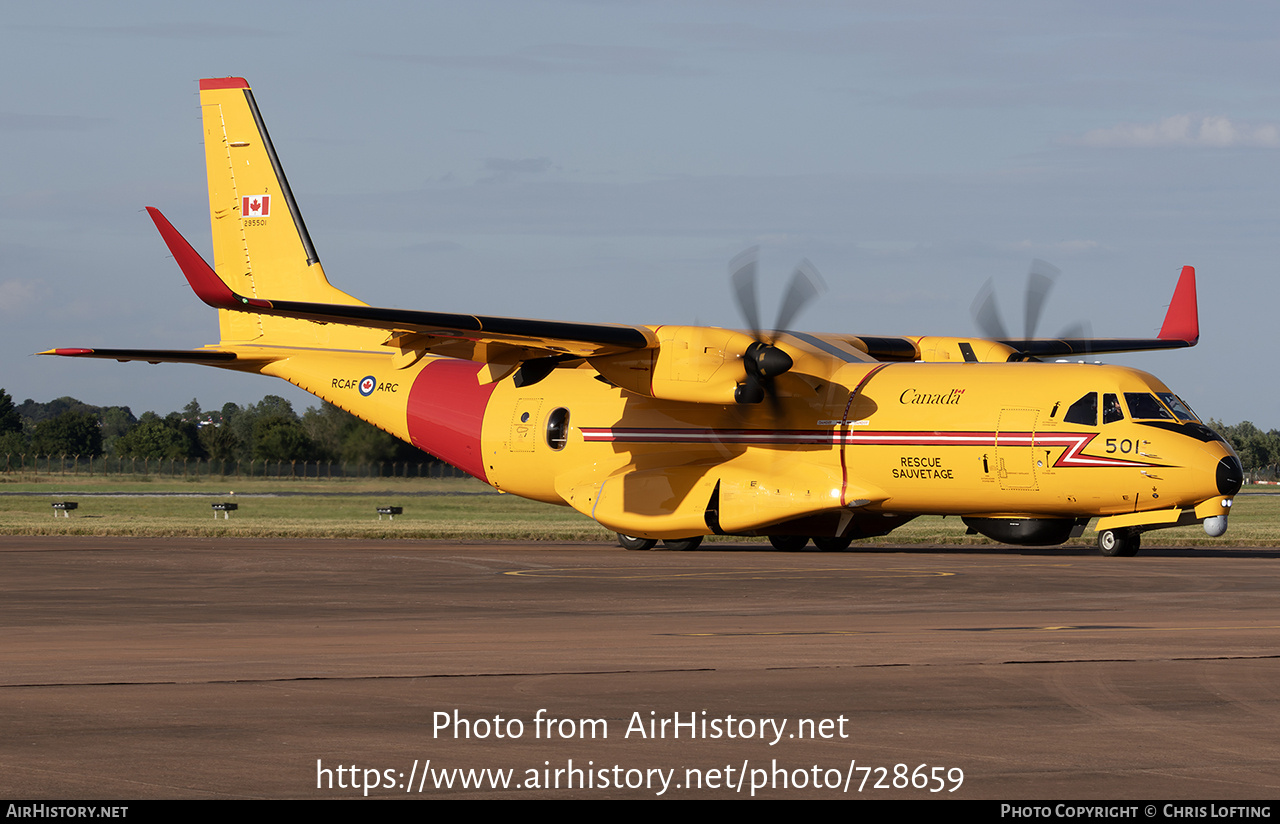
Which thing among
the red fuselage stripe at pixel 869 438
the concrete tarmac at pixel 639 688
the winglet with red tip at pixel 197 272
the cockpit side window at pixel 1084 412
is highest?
the winglet with red tip at pixel 197 272

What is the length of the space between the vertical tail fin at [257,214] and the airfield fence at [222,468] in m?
27.0

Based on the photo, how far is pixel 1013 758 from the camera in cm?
753

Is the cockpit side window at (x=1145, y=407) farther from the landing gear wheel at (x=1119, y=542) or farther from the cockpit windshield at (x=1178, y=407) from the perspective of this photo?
the landing gear wheel at (x=1119, y=542)

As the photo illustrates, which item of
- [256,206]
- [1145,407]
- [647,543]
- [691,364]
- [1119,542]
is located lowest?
[647,543]

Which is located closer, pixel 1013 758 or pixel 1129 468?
pixel 1013 758

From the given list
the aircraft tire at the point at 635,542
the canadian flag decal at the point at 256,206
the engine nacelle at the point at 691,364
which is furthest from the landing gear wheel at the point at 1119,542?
the canadian flag decal at the point at 256,206

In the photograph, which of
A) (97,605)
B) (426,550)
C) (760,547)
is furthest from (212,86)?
(97,605)

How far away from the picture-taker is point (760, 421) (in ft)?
89.0

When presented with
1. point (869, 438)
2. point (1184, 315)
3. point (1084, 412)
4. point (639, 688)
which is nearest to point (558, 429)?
point (869, 438)

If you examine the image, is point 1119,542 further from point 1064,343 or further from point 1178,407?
point 1064,343

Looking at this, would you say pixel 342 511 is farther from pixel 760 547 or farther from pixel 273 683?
pixel 273 683

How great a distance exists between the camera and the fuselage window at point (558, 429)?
2967cm

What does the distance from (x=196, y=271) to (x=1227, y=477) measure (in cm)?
1726
